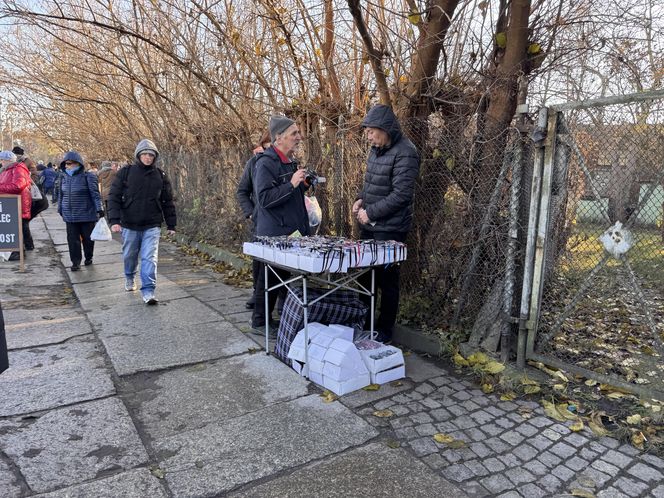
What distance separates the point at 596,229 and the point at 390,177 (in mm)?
1573

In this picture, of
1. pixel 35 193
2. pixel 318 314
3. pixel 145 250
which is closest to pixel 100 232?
pixel 145 250

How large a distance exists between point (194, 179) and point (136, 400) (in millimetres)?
7971

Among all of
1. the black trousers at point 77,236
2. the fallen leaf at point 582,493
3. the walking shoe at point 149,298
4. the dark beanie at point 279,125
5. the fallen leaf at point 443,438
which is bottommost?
the fallen leaf at point 582,493

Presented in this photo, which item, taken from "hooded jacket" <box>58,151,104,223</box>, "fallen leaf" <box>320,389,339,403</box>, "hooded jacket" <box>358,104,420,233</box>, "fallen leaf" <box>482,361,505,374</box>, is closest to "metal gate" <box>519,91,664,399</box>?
"fallen leaf" <box>482,361,505,374</box>

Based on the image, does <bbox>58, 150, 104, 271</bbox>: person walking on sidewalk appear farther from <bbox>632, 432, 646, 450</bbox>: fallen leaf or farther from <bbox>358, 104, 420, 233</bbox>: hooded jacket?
<bbox>632, 432, 646, 450</bbox>: fallen leaf

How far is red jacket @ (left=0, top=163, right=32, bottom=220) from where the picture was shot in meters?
7.68

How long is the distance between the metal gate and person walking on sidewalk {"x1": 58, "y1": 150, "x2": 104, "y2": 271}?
639 cm

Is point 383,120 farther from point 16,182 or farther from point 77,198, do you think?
point 16,182

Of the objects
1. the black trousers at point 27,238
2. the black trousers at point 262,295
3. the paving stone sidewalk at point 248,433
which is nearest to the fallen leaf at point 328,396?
the paving stone sidewalk at point 248,433

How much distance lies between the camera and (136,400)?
10.8 ft

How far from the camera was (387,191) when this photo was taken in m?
4.01

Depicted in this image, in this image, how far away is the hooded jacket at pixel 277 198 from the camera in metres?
4.07

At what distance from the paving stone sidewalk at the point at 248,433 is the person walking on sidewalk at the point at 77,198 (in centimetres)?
318

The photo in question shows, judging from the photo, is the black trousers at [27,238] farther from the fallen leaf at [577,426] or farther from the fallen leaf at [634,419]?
the fallen leaf at [634,419]
